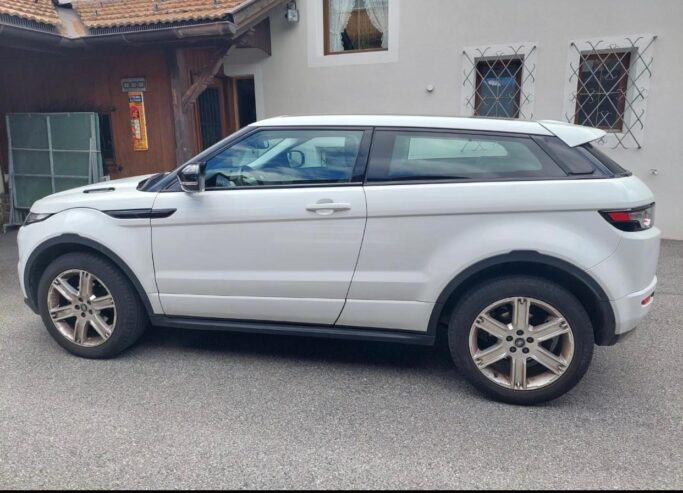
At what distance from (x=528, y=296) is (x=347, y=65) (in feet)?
20.5

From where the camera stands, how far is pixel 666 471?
8.27ft

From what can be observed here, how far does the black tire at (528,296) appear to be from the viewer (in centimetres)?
300

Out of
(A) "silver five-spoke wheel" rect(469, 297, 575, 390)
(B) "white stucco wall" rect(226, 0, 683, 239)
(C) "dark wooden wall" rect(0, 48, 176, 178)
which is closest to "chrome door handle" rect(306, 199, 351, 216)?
(A) "silver five-spoke wheel" rect(469, 297, 575, 390)

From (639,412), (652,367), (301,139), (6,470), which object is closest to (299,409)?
(6,470)

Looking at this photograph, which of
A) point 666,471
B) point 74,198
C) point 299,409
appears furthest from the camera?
point 74,198

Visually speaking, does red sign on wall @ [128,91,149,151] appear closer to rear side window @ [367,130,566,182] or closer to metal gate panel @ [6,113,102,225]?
metal gate panel @ [6,113,102,225]

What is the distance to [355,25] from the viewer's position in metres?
8.32

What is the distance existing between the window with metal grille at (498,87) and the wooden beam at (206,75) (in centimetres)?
371

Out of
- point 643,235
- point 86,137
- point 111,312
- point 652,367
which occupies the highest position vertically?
point 86,137

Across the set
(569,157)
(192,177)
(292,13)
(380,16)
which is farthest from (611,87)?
(192,177)

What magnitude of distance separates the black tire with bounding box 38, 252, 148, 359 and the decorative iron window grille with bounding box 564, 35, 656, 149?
642cm

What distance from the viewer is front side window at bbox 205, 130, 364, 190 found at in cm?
337

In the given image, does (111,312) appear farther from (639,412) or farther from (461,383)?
(639,412)

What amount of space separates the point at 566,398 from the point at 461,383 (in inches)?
25.4
